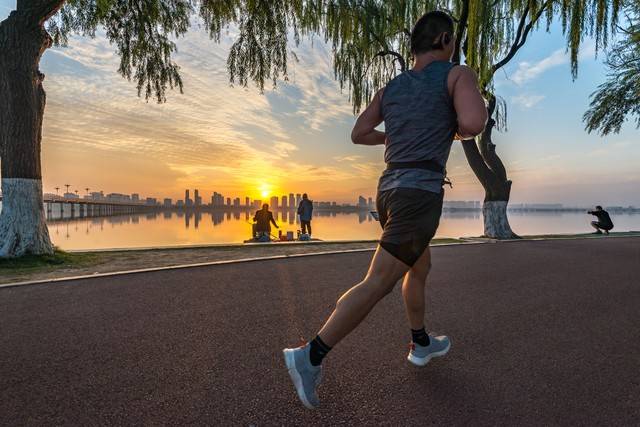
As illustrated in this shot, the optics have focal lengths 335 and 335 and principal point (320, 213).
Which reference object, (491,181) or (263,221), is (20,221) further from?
(491,181)

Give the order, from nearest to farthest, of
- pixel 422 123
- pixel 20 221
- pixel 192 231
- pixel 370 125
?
1. pixel 422 123
2. pixel 370 125
3. pixel 20 221
4. pixel 192 231

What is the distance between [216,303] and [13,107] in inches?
231

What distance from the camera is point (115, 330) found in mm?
2699

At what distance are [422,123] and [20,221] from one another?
736 centimetres

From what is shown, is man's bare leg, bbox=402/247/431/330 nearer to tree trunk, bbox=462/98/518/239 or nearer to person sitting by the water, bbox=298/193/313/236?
tree trunk, bbox=462/98/518/239

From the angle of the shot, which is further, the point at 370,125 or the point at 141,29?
the point at 141,29

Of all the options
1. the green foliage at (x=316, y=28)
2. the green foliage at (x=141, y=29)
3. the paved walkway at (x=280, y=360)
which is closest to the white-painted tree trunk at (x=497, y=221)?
the green foliage at (x=316, y=28)

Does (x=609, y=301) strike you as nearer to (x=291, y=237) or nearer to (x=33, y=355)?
(x=33, y=355)

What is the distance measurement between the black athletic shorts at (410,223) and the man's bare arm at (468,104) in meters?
0.37

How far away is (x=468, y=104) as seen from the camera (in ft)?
5.34

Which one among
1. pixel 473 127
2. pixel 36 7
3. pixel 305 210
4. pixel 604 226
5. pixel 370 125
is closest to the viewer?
pixel 473 127

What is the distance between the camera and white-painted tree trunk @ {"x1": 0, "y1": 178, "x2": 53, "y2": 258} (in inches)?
234

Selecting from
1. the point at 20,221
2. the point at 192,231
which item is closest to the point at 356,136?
the point at 20,221

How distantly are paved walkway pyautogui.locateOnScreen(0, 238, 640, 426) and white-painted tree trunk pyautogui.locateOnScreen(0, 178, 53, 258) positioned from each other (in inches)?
103
